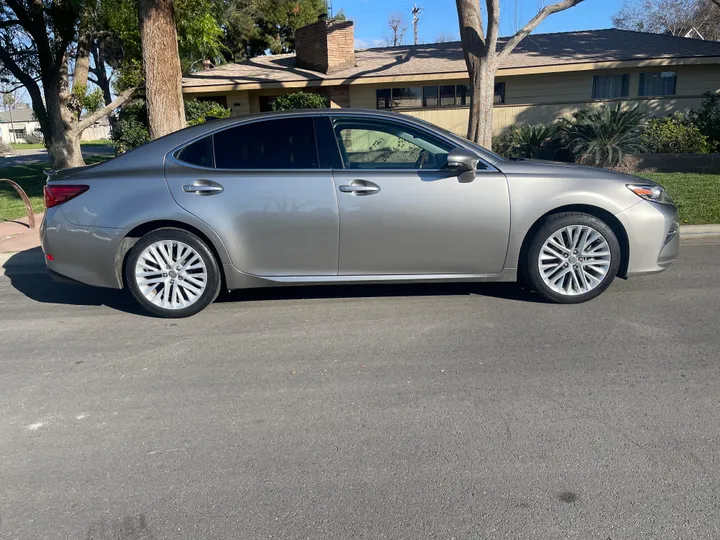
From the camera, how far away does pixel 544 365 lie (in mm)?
4238

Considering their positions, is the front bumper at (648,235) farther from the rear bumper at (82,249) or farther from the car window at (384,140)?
the rear bumper at (82,249)

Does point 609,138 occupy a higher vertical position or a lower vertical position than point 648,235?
higher

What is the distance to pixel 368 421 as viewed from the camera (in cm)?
356

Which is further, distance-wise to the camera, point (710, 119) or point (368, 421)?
point (710, 119)

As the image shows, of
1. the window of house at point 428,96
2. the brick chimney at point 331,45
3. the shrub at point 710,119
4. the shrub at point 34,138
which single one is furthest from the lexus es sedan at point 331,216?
the shrub at point 34,138

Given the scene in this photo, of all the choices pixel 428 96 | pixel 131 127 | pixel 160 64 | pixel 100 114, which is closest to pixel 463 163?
pixel 160 64

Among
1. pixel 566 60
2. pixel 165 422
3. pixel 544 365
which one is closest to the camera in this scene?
pixel 165 422

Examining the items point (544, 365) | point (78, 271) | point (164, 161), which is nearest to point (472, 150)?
point (544, 365)

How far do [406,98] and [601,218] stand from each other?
1487 cm

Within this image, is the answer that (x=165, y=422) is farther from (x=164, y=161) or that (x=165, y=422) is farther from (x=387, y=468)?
(x=164, y=161)

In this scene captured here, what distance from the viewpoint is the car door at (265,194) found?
17.0 ft

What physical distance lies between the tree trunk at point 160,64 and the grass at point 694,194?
25.1 feet

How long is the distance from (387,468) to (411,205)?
2.60 meters

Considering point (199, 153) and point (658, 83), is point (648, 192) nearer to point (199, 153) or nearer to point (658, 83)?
point (199, 153)
